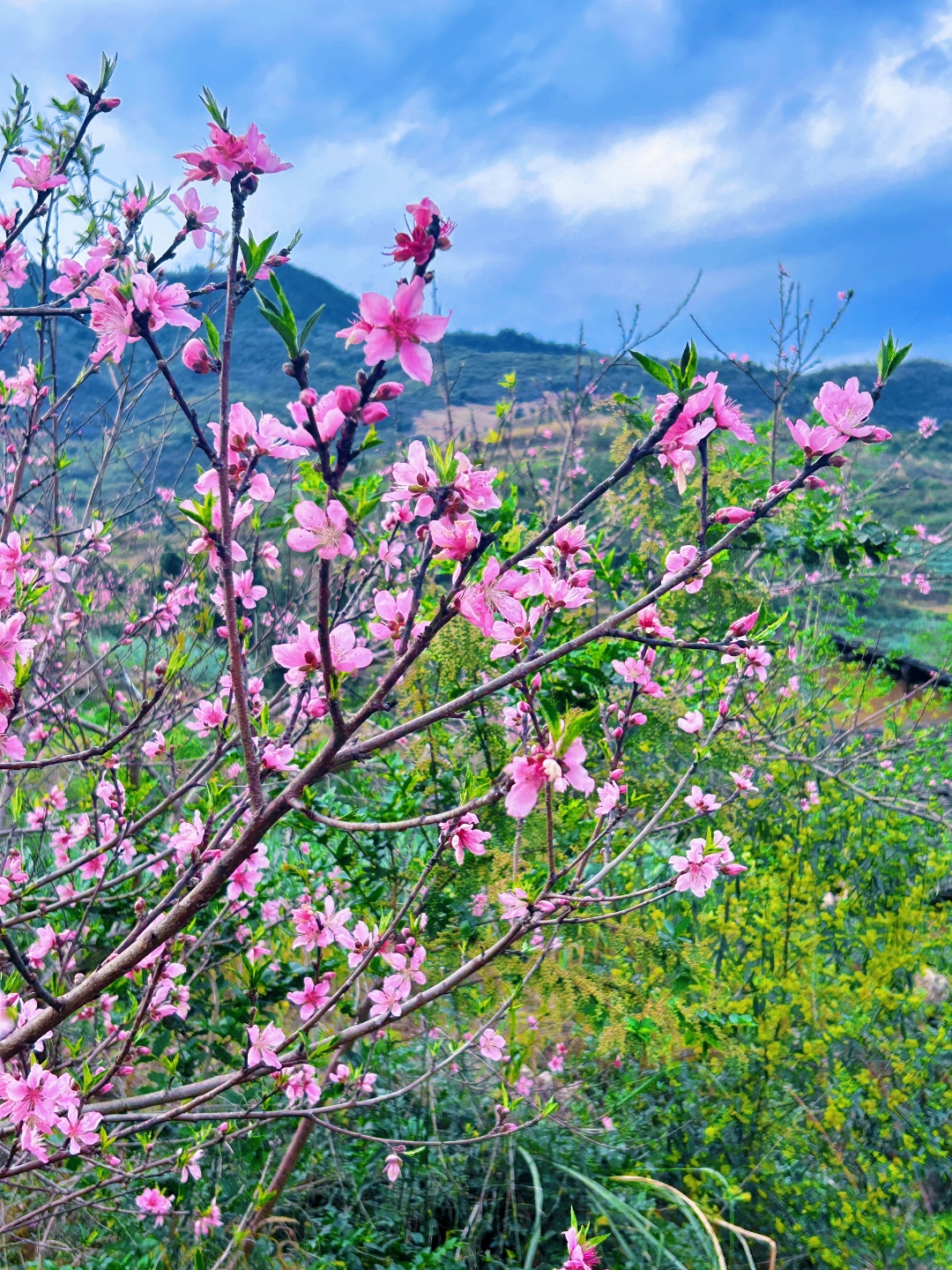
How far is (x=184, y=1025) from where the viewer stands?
2766 millimetres

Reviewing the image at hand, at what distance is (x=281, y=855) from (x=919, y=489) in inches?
608

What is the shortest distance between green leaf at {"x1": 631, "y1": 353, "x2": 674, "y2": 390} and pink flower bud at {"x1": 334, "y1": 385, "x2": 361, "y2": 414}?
0.40 metres

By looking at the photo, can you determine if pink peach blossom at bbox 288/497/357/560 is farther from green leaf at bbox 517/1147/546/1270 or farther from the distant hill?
the distant hill

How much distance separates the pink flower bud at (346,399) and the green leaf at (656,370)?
396 millimetres

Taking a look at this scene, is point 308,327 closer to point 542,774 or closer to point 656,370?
point 656,370

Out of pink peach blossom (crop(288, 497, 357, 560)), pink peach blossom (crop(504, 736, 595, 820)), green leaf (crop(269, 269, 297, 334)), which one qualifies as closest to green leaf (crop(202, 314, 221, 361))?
green leaf (crop(269, 269, 297, 334))

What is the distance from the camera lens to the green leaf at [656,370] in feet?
3.31

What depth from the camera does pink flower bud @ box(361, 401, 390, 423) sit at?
0.82m

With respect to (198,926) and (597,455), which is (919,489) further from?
(198,926)

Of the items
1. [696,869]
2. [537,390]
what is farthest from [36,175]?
[537,390]

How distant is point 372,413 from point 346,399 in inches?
1.2

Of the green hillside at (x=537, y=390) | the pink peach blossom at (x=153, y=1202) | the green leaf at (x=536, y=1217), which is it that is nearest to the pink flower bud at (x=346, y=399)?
the pink peach blossom at (x=153, y=1202)

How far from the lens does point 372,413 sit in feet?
2.68

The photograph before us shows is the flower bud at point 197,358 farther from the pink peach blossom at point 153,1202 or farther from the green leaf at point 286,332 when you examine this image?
the pink peach blossom at point 153,1202
